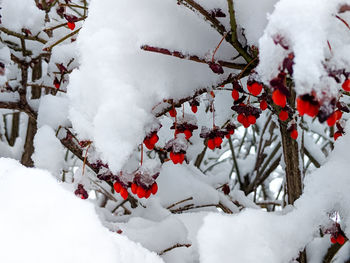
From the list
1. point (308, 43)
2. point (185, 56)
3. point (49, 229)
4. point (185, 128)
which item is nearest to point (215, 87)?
point (185, 56)

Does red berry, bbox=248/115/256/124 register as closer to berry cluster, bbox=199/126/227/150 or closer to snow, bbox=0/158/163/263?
berry cluster, bbox=199/126/227/150

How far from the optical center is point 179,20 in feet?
3.88

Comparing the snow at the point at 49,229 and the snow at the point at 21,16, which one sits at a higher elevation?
the snow at the point at 21,16

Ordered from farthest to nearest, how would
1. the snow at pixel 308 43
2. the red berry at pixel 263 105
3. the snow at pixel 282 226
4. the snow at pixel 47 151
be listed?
the snow at pixel 47 151
the red berry at pixel 263 105
the snow at pixel 282 226
the snow at pixel 308 43

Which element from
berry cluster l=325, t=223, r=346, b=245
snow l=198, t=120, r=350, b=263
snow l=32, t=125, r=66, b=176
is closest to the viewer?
snow l=198, t=120, r=350, b=263

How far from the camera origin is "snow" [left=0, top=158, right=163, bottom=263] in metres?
0.88

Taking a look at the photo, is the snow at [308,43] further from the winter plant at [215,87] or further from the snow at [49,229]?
the snow at [49,229]

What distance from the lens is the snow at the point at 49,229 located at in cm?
88

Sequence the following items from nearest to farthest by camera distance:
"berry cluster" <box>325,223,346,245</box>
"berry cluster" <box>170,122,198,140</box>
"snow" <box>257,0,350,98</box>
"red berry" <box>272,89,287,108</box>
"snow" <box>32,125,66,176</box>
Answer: "snow" <box>257,0,350,98</box> < "red berry" <box>272,89,287,108</box> < "berry cluster" <box>325,223,346,245</box> < "berry cluster" <box>170,122,198,140</box> < "snow" <box>32,125,66,176</box>

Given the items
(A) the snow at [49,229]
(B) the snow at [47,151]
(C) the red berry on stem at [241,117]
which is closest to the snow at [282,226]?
(A) the snow at [49,229]

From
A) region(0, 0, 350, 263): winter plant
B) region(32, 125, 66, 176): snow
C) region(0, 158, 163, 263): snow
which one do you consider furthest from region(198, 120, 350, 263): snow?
region(32, 125, 66, 176): snow

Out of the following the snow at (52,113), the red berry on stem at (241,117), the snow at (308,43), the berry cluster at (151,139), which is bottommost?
the snow at (52,113)

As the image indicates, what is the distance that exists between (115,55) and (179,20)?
232mm

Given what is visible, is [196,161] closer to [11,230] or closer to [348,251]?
[348,251]
